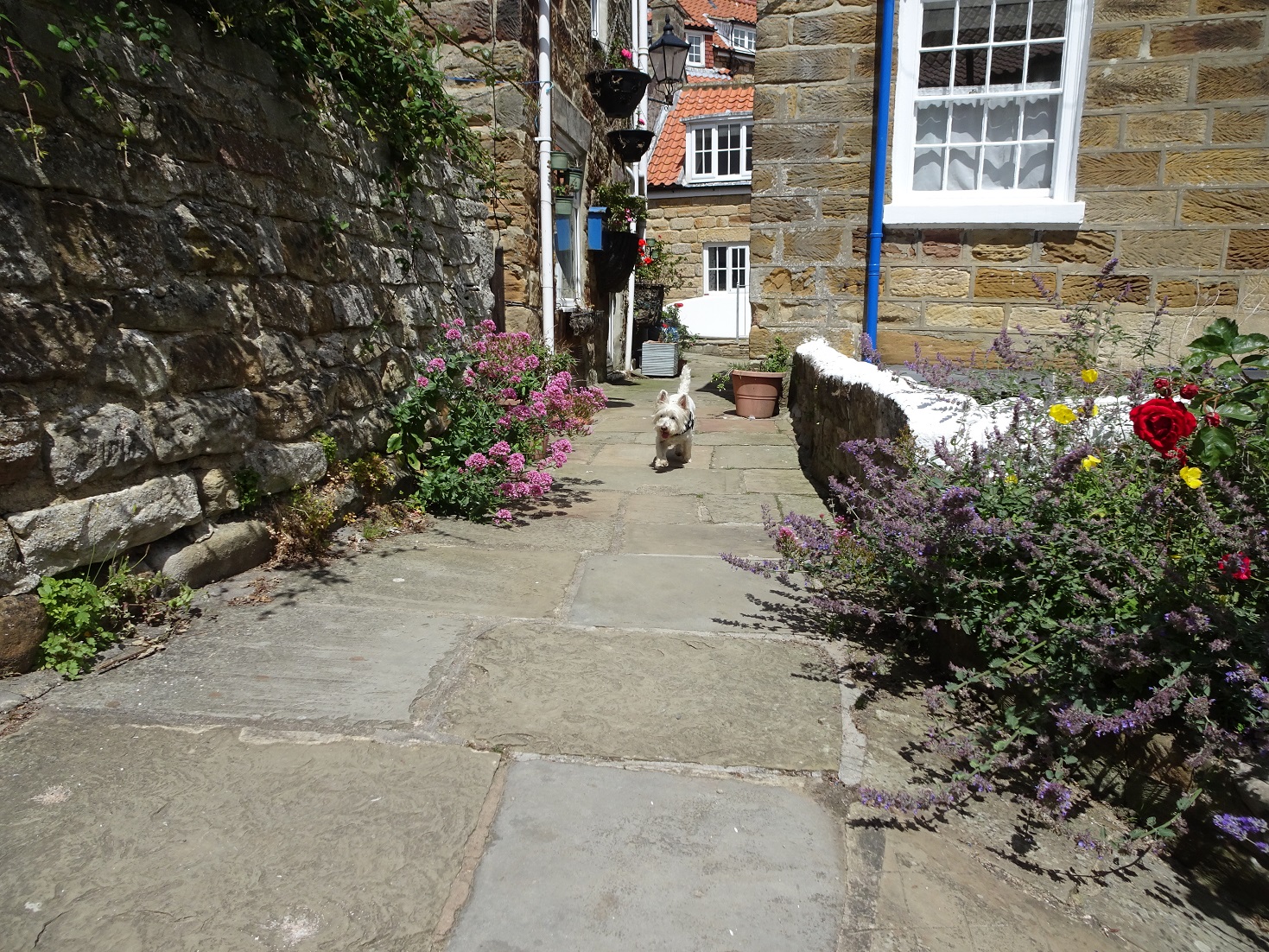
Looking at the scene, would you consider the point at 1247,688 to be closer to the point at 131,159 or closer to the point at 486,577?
the point at 486,577

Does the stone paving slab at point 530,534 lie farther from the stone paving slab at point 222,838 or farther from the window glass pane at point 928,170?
the window glass pane at point 928,170

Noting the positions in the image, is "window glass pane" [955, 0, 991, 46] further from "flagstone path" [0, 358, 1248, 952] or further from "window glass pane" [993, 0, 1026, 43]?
"flagstone path" [0, 358, 1248, 952]

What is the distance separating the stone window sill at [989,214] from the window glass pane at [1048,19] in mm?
1213

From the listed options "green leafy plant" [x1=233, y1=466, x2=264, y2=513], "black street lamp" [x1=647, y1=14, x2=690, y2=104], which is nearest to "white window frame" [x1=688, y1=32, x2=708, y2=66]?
"black street lamp" [x1=647, y1=14, x2=690, y2=104]

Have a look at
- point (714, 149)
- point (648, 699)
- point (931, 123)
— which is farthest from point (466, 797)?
point (714, 149)

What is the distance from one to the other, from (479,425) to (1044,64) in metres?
5.08

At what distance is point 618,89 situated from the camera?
9227 millimetres

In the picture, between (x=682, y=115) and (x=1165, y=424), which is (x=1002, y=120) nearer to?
(x=1165, y=424)

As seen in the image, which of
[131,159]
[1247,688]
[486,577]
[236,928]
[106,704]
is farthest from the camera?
[486,577]

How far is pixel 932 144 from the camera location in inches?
256

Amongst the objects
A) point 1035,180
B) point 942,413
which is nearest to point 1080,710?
point 942,413

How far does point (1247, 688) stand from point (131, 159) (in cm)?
353

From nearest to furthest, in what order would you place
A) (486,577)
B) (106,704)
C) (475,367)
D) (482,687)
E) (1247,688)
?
(1247,688) < (106,704) < (482,687) < (486,577) < (475,367)

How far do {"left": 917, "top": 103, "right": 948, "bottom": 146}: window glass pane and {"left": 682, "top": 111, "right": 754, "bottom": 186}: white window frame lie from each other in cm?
1093
